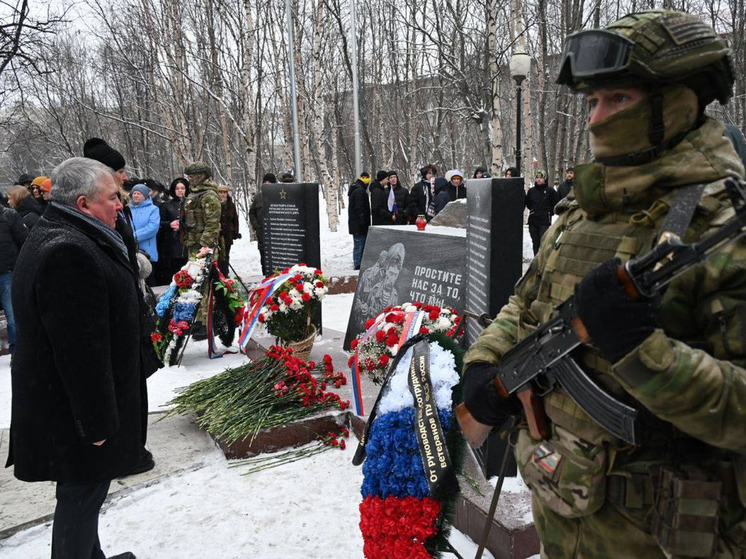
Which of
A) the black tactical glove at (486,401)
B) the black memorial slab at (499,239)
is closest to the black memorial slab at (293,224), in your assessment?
the black memorial slab at (499,239)

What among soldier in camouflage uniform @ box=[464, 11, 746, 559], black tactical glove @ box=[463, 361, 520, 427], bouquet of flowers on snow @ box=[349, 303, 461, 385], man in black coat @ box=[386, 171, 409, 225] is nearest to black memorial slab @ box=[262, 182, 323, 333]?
bouquet of flowers on snow @ box=[349, 303, 461, 385]

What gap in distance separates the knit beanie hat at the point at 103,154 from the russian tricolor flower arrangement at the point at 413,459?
10.2 ft

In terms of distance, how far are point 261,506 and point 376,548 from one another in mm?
1460

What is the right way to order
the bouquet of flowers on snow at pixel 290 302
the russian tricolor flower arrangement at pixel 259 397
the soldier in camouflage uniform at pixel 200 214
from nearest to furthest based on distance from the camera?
the russian tricolor flower arrangement at pixel 259 397 → the bouquet of flowers on snow at pixel 290 302 → the soldier in camouflage uniform at pixel 200 214

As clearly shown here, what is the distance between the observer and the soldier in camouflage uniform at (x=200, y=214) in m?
6.88

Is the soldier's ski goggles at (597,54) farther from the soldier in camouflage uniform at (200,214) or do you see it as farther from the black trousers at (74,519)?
A: the soldier in camouflage uniform at (200,214)

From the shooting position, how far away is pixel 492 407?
5.52ft

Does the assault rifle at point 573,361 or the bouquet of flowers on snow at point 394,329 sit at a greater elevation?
the assault rifle at point 573,361

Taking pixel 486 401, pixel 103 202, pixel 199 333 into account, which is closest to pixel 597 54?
pixel 486 401

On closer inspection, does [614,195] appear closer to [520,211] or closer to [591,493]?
[591,493]

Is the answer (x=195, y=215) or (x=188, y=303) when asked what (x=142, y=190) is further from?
(x=188, y=303)

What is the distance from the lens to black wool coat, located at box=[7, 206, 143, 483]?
7.59 feet

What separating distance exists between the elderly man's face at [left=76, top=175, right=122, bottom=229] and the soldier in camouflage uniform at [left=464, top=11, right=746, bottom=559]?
1999 mm

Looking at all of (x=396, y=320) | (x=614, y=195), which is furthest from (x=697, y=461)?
(x=396, y=320)
